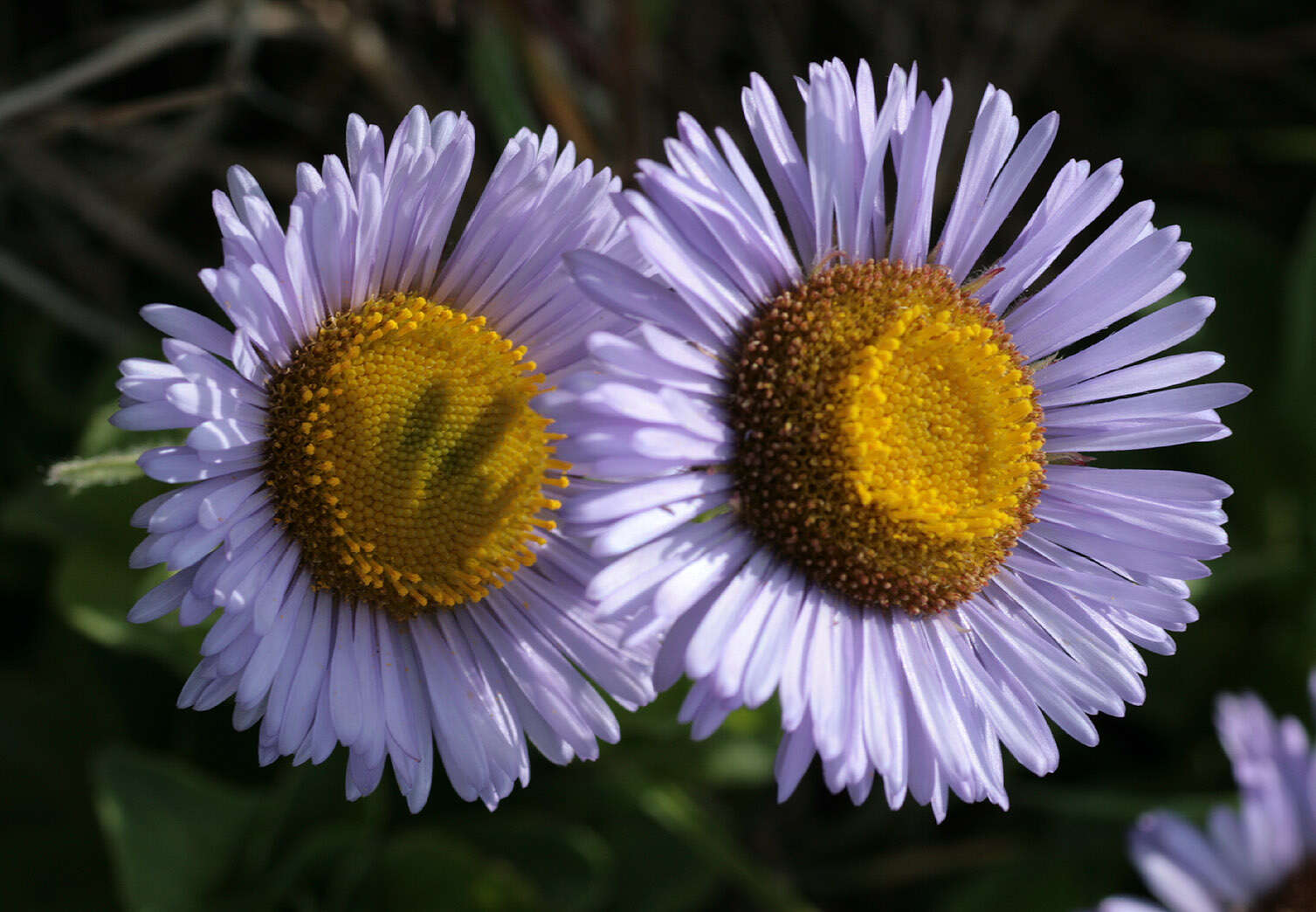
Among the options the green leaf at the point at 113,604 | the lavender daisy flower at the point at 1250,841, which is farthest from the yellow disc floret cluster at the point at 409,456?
the lavender daisy flower at the point at 1250,841

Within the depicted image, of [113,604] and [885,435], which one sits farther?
[113,604]

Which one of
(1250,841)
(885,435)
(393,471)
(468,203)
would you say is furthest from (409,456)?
(1250,841)

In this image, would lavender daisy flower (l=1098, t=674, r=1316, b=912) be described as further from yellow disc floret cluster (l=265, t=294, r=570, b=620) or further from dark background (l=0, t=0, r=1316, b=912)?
yellow disc floret cluster (l=265, t=294, r=570, b=620)

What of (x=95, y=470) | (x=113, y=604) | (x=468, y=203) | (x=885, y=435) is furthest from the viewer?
(x=468, y=203)

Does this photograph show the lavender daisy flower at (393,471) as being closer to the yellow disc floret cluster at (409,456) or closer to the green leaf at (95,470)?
the yellow disc floret cluster at (409,456)

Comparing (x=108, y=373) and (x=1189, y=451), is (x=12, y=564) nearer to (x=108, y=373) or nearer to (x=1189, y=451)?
(x=108, y=373)

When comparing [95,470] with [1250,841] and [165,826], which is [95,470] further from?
[1250,841]

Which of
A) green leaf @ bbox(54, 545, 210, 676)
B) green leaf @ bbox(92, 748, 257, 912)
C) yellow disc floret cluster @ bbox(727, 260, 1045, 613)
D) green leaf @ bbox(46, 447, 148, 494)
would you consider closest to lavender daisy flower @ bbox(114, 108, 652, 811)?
green leaf @ bbox(46, 447, 148, 494)

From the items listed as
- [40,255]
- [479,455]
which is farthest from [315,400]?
[40,255]
